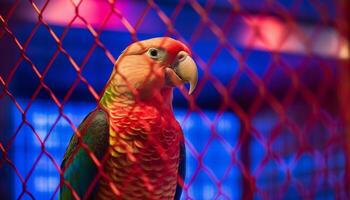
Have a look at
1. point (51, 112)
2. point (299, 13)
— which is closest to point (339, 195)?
point (299, 13)

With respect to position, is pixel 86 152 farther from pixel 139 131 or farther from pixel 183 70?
pixel 183 70

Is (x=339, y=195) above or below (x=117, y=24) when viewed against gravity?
below

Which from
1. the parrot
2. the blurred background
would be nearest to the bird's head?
the parrot

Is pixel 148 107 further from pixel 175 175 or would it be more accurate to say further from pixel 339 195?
pixel 339 195

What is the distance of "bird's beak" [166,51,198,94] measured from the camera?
83cm

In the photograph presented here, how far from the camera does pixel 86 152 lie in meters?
0.86

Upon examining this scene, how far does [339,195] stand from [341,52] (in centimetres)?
18

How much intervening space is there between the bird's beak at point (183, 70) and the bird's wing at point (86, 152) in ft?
0.44

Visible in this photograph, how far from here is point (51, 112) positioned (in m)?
1.50

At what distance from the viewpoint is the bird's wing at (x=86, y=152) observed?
855 millimetres

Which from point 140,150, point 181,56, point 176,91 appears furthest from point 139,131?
point 176,91

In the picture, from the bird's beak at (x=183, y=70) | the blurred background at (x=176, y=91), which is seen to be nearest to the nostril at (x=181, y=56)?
the bird's beak at (x=183, y=70)

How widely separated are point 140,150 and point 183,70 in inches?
5.6

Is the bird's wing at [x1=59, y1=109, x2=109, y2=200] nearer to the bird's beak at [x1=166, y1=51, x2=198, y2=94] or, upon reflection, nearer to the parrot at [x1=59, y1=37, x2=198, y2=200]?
the parrot at [x1=59, y1=37, x2=198, y2=200]
